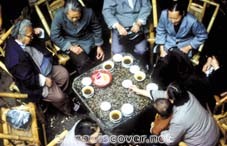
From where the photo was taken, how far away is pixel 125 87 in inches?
205

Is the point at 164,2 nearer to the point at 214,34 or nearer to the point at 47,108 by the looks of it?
the point at 214,34

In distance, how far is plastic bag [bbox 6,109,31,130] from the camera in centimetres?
519

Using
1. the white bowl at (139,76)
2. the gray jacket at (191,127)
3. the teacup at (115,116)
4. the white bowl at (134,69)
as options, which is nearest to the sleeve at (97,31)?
the white bowl at (134,69)

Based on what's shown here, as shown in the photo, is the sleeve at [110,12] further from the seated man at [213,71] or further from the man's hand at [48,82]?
the seated man at [213,71]

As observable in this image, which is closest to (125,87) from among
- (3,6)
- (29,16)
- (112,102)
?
(112,102)

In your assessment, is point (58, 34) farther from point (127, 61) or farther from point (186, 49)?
point (186, 49)

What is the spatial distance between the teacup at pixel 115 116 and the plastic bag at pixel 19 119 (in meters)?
1.12

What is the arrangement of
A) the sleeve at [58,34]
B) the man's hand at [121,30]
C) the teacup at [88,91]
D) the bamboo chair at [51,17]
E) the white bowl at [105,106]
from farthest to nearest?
the bamboo chair at [51,17]
the man's hand at [121,30]
the sleeve at [58,34]
the teacup at [88,91]
the white bowl at [105,106]

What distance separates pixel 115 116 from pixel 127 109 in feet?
0.57

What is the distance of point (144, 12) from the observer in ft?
18.8

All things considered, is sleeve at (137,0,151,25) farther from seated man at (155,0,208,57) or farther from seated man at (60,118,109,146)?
seated man at (60,118,109,146)

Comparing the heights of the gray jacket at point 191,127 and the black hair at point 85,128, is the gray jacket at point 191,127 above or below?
below

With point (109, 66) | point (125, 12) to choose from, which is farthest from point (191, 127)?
point (125, 12)

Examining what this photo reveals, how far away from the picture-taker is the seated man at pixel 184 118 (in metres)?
4.48
